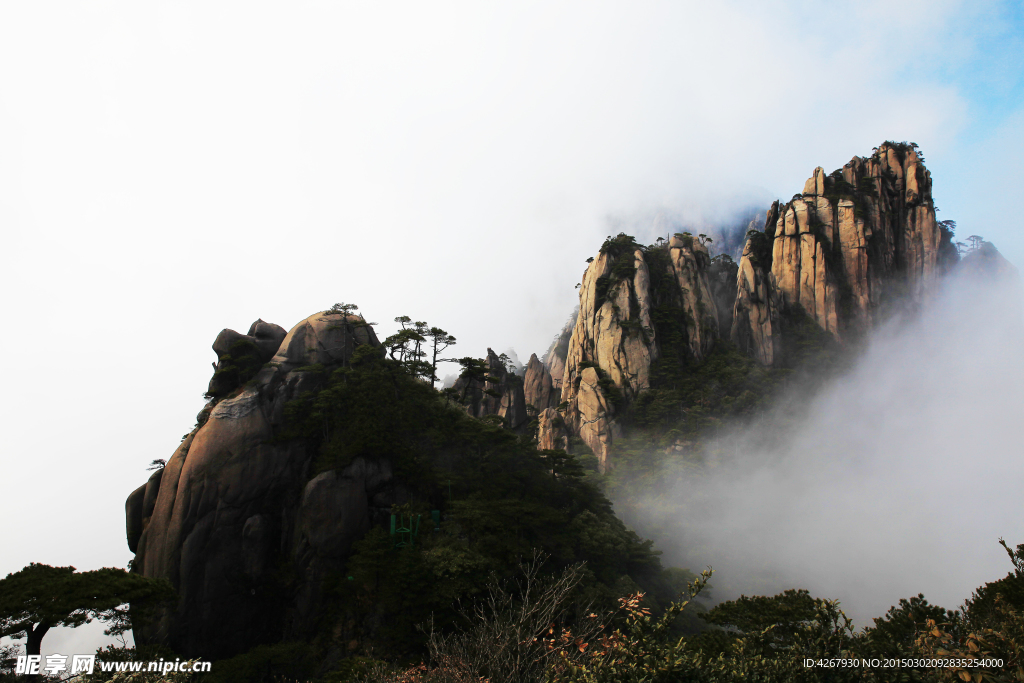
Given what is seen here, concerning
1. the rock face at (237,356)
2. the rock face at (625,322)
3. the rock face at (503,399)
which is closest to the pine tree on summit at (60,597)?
the rock face at (237,356)

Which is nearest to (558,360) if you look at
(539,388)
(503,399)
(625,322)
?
(539,388)

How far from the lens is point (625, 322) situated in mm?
52344

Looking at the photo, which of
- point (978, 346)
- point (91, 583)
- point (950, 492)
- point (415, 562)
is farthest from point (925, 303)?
point (91, 583)

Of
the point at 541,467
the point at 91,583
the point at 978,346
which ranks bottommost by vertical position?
the point at 91,583

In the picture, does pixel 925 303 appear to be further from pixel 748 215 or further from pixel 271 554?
pixel 271 554

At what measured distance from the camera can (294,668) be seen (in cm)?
2097

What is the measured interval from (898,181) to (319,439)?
72160mm

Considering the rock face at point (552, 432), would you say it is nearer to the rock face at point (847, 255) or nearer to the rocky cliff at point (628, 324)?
the rocky cliff at point (628, 324)

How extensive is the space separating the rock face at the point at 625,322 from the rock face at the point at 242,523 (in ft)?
91.9

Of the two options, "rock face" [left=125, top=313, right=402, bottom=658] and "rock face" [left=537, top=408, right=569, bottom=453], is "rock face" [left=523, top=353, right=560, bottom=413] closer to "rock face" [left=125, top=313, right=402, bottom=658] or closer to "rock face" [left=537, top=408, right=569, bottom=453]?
"rock face" [left=537, top=408, right=569, bottom=453]

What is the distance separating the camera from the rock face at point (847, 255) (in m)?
55.1

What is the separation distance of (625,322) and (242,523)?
40.3 meters

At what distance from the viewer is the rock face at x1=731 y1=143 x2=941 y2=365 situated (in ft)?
181

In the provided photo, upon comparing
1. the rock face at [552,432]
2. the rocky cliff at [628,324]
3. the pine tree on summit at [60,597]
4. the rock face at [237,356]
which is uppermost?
the rocky cliff at [628,324]
